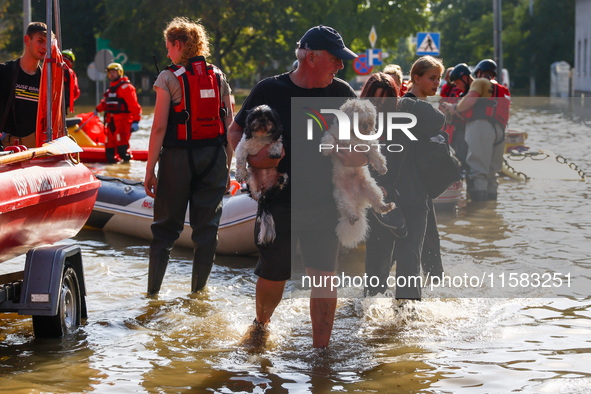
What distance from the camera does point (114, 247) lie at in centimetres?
870

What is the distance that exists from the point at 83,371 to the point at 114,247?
3961mm

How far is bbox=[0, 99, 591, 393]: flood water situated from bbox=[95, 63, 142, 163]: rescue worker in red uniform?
779 cm

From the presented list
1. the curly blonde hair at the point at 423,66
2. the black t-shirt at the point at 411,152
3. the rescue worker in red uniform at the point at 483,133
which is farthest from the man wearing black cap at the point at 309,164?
the rescue worker in red uniform at the point at 483,133

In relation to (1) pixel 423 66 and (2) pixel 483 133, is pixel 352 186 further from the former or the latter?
(2) pixel 483 133

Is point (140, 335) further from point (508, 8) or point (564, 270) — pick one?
point (508, 8)

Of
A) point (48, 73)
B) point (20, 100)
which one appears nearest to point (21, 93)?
point (20, 100)

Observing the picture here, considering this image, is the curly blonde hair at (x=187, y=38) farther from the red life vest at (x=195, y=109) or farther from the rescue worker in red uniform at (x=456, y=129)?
the rescue worker in red uniform at (x=456, y=129)

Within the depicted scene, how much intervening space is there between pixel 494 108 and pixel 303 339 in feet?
22.6

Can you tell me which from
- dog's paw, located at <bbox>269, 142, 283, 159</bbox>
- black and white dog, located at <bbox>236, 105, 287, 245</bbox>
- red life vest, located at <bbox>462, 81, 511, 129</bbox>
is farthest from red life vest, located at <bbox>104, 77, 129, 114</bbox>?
dog's paw, located at <bbox>269, 142, 283, 159</bbox>

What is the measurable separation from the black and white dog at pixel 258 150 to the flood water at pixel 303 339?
2.52 feet

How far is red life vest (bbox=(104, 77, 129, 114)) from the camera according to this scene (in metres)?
15.9

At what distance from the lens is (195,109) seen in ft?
21.0

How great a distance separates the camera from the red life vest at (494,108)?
447 inches

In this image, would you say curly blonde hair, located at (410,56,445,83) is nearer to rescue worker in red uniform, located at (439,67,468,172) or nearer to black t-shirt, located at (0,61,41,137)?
black t-shirt, located at (0,61,41,137)
